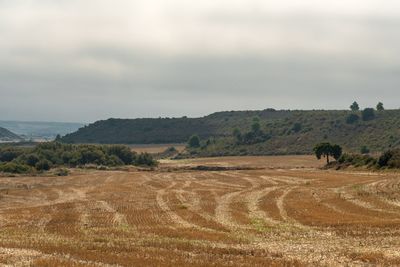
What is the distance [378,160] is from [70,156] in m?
84.6

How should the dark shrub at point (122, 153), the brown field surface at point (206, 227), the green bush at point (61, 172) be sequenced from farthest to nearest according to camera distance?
1. the dark shrub at point (122, 153)
2. the green bush at point (61, 172)
3. the brown field surface at point (206, 227)

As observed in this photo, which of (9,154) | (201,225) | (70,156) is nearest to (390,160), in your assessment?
(201,225)

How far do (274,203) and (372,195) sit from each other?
452 inches

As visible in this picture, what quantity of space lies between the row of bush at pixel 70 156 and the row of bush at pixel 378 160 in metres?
59.7

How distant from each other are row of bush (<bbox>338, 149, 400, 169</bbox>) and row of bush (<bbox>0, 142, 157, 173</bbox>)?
5972cm

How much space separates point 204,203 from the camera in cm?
5934

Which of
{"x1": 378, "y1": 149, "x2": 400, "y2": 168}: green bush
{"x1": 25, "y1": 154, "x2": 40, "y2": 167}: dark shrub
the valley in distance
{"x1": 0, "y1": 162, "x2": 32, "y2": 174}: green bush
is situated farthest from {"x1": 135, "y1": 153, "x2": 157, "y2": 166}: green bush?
{"x1": 378, "y1": 149, "x2": 400, "y2": 168}: green bush

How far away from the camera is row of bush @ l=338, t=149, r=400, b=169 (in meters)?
100

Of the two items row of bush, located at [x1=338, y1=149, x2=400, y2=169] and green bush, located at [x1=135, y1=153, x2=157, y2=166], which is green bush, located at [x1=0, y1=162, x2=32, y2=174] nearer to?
green bush, located at [x1=135, y1=153, x2=157, y2=166]

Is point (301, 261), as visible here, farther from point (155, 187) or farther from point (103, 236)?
point (155, 187)

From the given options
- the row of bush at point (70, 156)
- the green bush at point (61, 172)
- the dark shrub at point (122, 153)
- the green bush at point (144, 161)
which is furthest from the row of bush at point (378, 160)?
the dark shrub at point (122, 153)

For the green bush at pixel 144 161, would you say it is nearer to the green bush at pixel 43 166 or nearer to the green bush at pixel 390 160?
the green bush at pixel 43 166

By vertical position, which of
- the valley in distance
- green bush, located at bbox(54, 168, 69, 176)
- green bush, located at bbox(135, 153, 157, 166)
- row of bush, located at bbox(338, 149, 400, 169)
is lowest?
green bush, located at bbox(54, 168, 69, 176)

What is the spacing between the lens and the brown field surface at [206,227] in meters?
27.2
